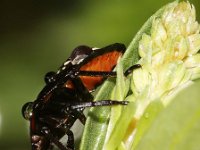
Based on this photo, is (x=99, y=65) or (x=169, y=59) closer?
(x=169, y=59)

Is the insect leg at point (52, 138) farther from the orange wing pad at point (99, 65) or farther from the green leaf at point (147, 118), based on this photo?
the green leaf at point (147, 118)

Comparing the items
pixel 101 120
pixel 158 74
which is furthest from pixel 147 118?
pixel 101 120

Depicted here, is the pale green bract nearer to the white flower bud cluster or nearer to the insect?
the white flower bud cluster

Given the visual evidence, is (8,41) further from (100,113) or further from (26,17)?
(100,113)

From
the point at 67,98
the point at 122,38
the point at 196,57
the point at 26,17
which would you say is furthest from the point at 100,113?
the point at 26,17

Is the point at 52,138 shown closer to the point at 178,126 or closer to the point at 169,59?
the point at 169,59

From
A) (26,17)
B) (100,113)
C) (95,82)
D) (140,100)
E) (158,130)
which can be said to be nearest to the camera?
(158,130)
